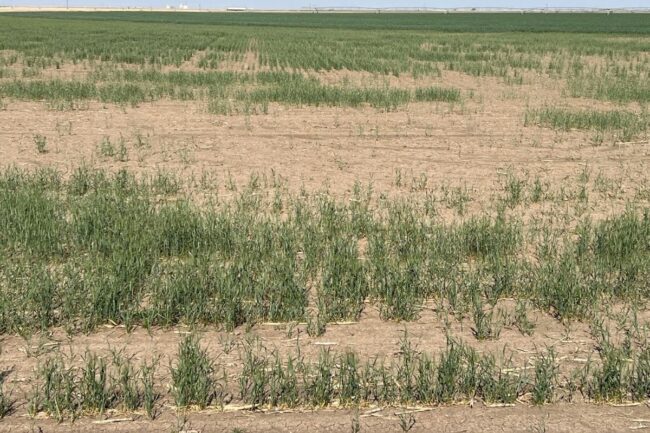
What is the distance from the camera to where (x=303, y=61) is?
2617 cm

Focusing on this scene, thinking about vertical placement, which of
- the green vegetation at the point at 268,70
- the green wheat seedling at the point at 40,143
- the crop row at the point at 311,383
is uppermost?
the green vegetation at the point at 268,70

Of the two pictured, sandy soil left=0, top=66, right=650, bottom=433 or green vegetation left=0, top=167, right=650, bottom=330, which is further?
green vegetation left=0, top=167, right=650, bottom=330

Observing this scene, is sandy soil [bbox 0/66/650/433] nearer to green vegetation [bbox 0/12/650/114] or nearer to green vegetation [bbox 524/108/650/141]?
green vegetation [bbox 524/108/650/141]

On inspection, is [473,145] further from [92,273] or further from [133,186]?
[92,273]

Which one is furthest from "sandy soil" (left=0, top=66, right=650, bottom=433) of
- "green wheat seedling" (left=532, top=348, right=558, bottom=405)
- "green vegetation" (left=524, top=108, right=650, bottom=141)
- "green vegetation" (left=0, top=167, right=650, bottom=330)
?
"green vegetation" (left=524, top=108, right=650, bottom=141)

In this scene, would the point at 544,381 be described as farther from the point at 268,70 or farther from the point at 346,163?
the point at 268,70

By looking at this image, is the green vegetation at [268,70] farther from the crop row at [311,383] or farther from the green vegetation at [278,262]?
the crop row at [311,383]

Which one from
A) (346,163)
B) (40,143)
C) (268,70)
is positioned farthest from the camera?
(268,70)

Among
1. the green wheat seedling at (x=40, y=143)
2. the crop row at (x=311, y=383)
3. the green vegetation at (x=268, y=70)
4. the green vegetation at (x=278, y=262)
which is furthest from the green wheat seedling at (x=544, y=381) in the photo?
the green vegetation at (x=268, y=70)

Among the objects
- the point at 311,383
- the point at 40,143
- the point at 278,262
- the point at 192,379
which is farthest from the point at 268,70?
the point at 192,379

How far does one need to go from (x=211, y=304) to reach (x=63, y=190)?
14.0 feet

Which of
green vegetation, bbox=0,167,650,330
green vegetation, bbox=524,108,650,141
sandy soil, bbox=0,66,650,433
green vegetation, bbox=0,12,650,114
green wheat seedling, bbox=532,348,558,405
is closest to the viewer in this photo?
sandy soil, bbox=0,66,650,433

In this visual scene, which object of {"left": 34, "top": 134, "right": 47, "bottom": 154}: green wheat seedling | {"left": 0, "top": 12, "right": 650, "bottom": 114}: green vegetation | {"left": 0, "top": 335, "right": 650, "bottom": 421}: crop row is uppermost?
{"left": 0, "top": 12, "right": 650, "bottom": 114}: green vegetation

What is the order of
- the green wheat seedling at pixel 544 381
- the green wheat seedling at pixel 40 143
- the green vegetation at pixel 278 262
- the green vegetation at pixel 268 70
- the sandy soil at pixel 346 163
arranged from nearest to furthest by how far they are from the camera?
the sandy soil at pixel 346 163 < the green wheat seedling at pixel 544 381 < the green vegetation at pixel 278 262 < the green wheat seedling at pixel 40 143 < the green vegetation at pixel 268 70
